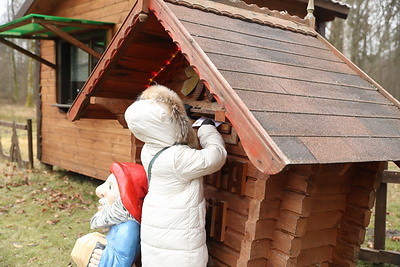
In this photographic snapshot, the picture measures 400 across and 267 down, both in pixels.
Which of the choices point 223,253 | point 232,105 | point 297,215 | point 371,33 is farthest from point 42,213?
point 371,33

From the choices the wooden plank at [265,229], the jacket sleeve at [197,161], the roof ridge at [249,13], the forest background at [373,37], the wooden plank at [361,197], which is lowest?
the wooden plank at [265,229]

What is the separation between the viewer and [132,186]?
306 cm

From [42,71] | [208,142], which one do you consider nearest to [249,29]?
[208,142]

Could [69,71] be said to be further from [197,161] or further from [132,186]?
[197,161]

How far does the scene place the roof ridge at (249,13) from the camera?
307 centimetres

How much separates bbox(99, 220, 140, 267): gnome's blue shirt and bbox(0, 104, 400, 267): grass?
181cm

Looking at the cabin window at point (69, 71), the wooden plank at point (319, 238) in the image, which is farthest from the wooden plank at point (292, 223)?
the cabin window at point (69, 71)

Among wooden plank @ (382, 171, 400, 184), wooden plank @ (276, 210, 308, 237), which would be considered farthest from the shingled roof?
wooden plank @ (382, 171, 400, 184)

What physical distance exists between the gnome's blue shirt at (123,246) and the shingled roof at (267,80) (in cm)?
124

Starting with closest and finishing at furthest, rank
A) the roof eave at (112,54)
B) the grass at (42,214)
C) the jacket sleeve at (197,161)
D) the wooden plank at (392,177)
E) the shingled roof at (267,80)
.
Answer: the shingled roof at (267,80) → the jacket sleeve at (197,161) → the roof eave at (112,54) → the wooden plank at (392,177) → the grass at (42,214)

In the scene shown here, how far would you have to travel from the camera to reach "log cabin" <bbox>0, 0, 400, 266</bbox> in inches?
88.6

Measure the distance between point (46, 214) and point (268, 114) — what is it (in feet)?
16.9

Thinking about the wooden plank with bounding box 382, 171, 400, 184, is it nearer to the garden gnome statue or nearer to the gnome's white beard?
the garden gnome statue

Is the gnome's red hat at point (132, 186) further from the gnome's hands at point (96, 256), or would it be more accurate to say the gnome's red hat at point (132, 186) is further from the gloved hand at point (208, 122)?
the gloved hand at point (208, 122)
